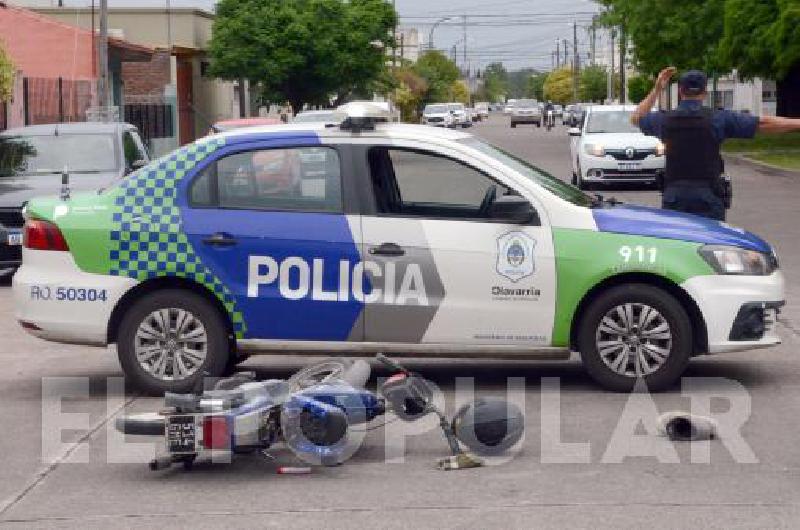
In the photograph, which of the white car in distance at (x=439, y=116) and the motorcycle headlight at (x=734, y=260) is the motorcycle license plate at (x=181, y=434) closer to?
the motorcycle headlight at (x=734, y=260)

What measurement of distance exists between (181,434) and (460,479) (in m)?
1.35

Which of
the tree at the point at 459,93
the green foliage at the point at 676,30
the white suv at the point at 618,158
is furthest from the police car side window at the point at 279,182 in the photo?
the tree at the point at 459,93

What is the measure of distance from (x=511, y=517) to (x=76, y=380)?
4.64m

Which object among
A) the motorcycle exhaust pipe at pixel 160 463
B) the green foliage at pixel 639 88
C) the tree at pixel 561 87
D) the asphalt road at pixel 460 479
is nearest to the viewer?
the asphalt road at pixel 460 479

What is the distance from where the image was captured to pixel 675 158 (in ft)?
37.7

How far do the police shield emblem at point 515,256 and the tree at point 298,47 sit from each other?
45.3 m

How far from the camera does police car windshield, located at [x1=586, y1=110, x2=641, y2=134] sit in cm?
3181

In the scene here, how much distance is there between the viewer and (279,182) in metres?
10.2

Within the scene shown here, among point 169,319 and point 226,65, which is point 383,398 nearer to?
point 169,319

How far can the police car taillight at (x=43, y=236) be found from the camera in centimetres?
1016

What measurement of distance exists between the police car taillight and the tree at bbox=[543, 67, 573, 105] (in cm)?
16682

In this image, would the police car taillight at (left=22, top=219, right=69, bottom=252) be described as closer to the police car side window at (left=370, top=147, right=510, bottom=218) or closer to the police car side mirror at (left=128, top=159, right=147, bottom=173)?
the police car side window at (left=370, top=147, right=510, bottom=218)

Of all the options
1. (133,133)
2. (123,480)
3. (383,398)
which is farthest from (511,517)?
(133,133)

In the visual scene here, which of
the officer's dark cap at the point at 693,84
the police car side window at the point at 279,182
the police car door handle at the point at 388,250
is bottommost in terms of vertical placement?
the police car door handle at the point at 388,250
